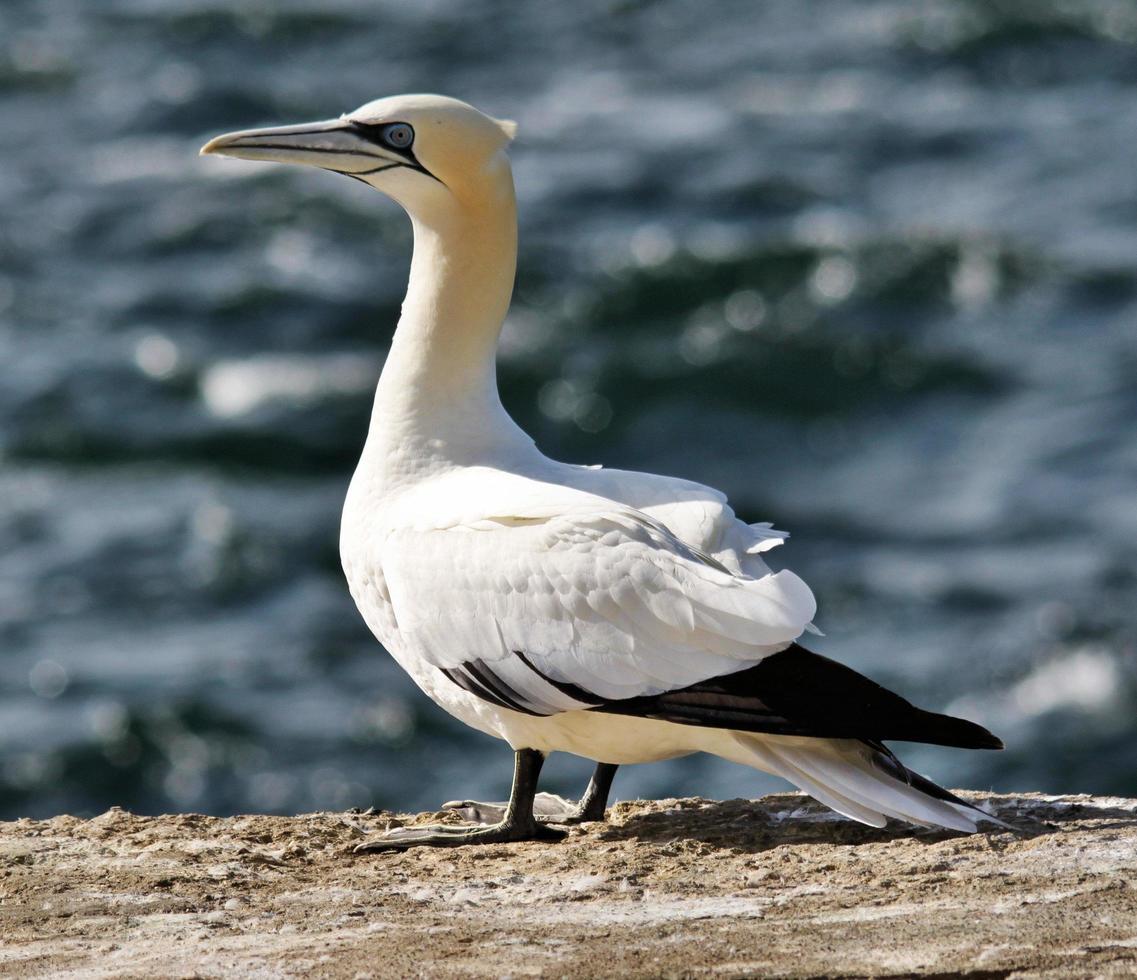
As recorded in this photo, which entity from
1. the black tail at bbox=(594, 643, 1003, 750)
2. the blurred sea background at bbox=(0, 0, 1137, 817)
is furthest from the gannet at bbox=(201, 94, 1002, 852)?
the blurred sea background at bbox=(0, 0, 1137, 817)

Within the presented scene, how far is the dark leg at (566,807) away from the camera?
6.57 m

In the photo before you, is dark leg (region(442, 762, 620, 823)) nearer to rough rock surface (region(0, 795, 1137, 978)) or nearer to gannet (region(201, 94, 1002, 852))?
gannet (region(201, 94, 1002, 852))

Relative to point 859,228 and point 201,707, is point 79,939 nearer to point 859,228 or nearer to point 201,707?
point 201,707

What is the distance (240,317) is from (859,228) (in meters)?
6.83

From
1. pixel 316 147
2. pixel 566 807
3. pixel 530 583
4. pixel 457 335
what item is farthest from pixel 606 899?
pixel 316 147

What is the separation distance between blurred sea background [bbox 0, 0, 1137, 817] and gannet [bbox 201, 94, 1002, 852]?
8.38 meters

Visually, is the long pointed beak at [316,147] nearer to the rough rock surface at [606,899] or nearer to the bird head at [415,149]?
the bird head at [415,149]

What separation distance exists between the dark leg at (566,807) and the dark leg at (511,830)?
268 millimetres

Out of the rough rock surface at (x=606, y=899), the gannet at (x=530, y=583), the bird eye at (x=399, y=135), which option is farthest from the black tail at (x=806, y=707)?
the bird eye at (x=399, y=135)

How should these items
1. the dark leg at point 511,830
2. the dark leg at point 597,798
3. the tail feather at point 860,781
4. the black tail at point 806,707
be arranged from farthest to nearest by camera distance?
the dark leg at point 597,798
the dark leg at point 511,830
the tail feather at point 860,781
the black tail at point 806,707

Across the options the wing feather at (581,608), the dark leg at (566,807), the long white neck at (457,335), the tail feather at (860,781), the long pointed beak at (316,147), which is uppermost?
the long pointed beak at (316,147)

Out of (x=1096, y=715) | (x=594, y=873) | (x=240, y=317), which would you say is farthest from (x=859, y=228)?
(x=594, y=873)

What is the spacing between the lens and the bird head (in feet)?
22.2

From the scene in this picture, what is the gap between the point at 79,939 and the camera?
206 inches
